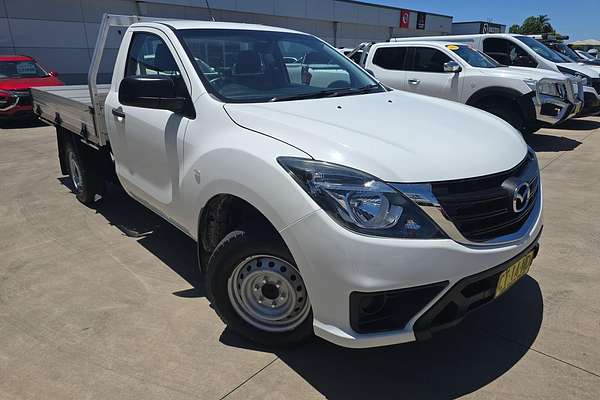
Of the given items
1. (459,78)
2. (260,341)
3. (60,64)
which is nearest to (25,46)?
(60,64)

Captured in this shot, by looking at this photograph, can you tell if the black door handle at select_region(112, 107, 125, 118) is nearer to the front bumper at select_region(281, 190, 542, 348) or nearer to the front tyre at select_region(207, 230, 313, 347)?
the front tyre at select_region(207, 230, 313, 347)

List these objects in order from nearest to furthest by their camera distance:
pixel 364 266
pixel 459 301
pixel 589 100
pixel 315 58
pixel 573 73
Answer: pixel 364 266 → pixel 459 301 → pixel 315 58 → pixel 589 100 → pixel 573 73

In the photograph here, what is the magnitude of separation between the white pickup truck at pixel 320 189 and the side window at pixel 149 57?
2 centimetres

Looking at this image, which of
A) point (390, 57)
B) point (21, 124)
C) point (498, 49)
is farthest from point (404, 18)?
point (21, 124)

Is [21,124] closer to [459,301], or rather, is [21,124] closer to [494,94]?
[494,94]

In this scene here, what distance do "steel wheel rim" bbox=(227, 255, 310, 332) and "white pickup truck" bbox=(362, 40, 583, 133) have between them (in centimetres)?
703

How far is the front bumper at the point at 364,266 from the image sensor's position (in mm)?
1926

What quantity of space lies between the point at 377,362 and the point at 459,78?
720 cm

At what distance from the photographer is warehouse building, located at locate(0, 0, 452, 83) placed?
16.9 metres

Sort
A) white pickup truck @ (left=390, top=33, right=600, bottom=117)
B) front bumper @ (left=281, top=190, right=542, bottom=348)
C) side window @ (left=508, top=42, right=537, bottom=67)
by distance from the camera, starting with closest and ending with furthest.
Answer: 1. front bumper @ (left=281, top=190, right=542, bottom=348)
2. white pickup truck @ (left=390, top=33, right=600, bottom=117)
3. side window @ (left=508, top=42, right=537, bottom=67)

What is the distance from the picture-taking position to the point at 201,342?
2.71 m

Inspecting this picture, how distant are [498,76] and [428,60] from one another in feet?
4.74

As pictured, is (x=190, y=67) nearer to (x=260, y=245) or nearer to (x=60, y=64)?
(x=260, y=245)

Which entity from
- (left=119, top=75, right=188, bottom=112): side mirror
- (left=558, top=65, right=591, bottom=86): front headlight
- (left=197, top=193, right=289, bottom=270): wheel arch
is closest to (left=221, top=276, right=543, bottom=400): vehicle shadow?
(left=197, top=193, right=289, bottom=270): wheel arch
